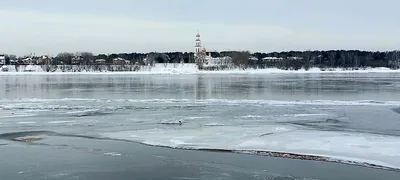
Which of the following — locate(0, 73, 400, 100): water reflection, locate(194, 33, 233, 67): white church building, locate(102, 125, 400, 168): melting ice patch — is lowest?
locate(102, 125, 400, 168): melting ice patch

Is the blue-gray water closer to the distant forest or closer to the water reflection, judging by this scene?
the water reflection

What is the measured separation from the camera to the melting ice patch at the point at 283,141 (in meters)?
8.73

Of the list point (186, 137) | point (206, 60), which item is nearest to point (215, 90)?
point (186, 137)

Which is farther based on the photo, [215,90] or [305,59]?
[305,59]

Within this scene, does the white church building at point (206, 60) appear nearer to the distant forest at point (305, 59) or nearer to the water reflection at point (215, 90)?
the distant forest at point (305, 59)

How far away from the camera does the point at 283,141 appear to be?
10109mm

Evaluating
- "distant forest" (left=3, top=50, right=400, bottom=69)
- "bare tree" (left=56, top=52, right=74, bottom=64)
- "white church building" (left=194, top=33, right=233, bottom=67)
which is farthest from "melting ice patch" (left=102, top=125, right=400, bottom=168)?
"bare tree" (left=56, top=52, right=74, bottom=64)

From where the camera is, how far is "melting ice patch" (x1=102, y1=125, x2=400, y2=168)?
344 inches

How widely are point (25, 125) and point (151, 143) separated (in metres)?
4.86

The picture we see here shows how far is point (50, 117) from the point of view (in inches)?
588

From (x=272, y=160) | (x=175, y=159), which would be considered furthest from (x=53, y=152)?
(x=272, y=160)

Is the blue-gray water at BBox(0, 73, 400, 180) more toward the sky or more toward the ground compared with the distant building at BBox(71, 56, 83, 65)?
more toward the ground

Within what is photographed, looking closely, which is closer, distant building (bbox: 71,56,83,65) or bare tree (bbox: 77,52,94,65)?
bare tree (bbox: 77,52,94,65)

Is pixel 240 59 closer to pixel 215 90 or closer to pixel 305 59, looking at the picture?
pixel 305 59
